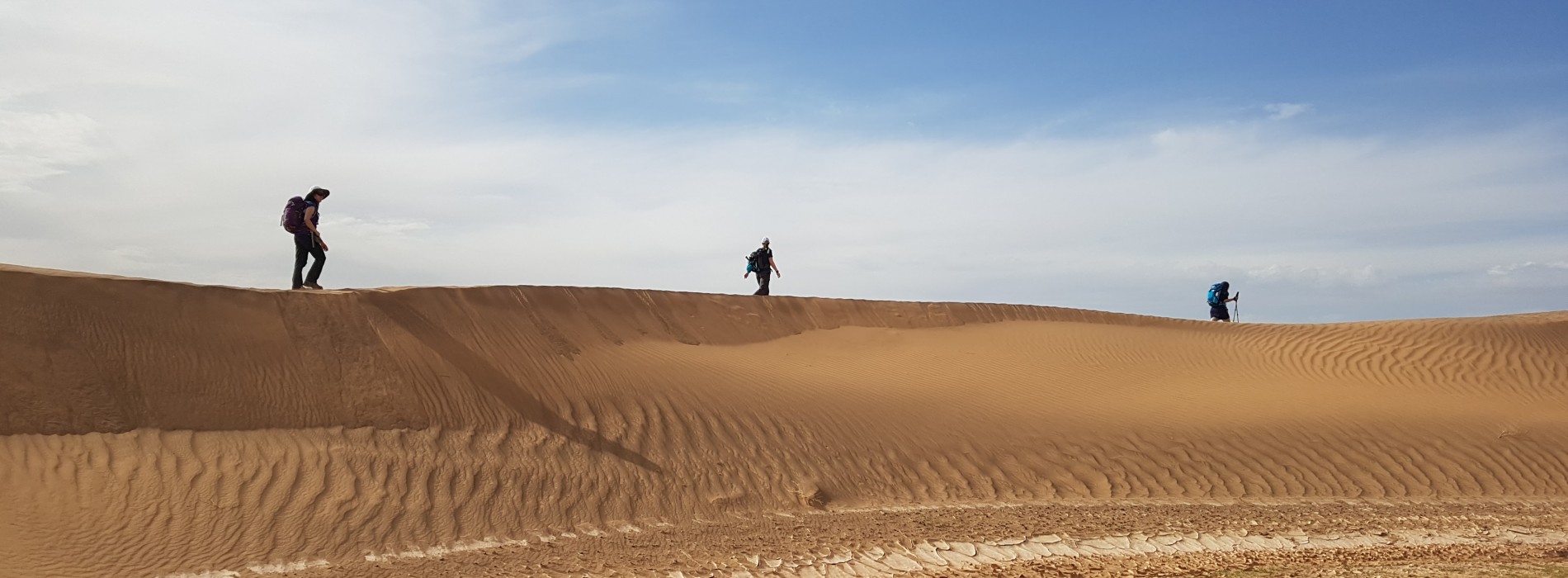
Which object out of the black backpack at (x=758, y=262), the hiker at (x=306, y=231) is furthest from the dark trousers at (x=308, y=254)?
the black backpack at (x=758, y=262)

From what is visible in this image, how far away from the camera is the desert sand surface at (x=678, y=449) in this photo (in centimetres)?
925

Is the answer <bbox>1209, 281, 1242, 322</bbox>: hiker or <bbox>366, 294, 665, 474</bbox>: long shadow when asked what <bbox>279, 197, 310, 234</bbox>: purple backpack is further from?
<bbox>1209, 281, 1242, 322</bbox>: hiker

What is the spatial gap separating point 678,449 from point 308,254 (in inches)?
209

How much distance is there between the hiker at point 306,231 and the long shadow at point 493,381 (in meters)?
1.00

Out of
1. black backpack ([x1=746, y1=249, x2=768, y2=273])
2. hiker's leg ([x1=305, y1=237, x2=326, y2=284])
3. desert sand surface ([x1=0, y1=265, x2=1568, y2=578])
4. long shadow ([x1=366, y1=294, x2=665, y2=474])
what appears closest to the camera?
desert sand surface ([x1=0, y1=265, x2=1568, y2=578])

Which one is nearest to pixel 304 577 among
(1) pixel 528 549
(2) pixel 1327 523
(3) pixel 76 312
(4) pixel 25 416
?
(1) pixel 528 549

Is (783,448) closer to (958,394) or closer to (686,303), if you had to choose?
(958,394)

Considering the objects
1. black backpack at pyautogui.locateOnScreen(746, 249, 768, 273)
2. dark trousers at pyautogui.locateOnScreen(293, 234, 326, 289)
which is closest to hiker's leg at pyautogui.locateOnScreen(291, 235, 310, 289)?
dark trousers at pyautogui.locateOnScreen(293, 234, 326, 289)

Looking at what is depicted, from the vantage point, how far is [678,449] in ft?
40.6

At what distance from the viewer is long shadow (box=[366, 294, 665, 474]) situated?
39.5ft

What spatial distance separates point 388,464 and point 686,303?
7.45 m

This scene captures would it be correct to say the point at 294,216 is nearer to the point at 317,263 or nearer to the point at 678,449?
the point at 317,263

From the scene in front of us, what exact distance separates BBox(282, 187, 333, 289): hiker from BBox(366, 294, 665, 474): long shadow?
100 cm

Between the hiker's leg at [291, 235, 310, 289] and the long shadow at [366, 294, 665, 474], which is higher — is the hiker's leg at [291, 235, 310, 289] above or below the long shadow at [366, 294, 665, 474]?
above
